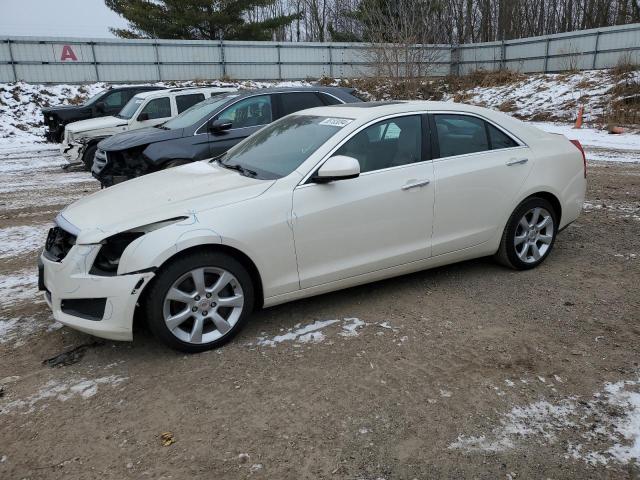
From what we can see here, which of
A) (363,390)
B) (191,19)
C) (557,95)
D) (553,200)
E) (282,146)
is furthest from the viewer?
(191,19)

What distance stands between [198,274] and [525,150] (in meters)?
3.19

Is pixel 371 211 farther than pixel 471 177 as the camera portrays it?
No

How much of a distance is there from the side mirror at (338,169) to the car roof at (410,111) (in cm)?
57

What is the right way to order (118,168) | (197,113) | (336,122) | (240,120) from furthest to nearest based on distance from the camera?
(197,113), (240,120), (118,168), (336,122)

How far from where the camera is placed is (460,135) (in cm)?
457

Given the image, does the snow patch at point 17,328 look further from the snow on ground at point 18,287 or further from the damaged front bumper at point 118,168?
the damaged front bumper at point 118,168

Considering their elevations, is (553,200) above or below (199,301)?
above

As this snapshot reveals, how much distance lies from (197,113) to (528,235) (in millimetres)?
5439

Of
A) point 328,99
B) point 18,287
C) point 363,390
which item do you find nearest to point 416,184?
point 363,390

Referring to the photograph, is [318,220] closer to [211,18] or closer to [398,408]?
[398,408]

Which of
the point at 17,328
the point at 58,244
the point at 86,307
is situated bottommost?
the point at 17,328

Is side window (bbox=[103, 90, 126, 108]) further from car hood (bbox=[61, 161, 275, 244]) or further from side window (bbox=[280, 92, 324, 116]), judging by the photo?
Answer: car hood (bbox=[61, 161, 275, 244])

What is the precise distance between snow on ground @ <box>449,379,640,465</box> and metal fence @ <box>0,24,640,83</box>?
2344 centimetres

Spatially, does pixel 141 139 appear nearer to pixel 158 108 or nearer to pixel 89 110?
pixel 158 108
